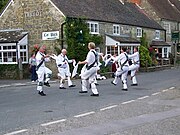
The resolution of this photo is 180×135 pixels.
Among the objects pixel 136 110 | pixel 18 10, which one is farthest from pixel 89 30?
pixel 136 110

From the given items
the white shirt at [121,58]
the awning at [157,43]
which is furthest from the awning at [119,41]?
the white shirt at [121,58]

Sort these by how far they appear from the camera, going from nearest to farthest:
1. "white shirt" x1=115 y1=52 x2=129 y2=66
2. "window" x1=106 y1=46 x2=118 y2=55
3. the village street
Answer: the village street, "white shirt" x1=115 y1=52 x2=129 y2=66, "window" x1=106 y1=46 x2=118 y2=55

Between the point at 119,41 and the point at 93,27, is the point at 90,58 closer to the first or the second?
the point at 93,27

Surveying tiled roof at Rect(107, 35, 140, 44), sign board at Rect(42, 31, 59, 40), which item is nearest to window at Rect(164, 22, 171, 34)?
tiled roof at Rect(107, 35, 140, 44)

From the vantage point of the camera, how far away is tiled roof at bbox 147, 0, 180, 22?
5066cm

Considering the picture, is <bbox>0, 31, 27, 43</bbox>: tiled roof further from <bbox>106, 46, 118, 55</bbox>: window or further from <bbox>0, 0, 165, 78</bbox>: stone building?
<bbox>106, 46, 118, 55</bbox>: window

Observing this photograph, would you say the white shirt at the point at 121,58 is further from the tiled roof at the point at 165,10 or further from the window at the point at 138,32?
the tiled roof at the point at 165,10

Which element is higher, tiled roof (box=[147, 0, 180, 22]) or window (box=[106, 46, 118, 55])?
tiled roof (box=[147, 0, 180, 22])

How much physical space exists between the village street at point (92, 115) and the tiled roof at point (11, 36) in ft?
50.4

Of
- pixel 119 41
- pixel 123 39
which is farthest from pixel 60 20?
pixel 123 39

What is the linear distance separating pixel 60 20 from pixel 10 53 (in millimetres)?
4903

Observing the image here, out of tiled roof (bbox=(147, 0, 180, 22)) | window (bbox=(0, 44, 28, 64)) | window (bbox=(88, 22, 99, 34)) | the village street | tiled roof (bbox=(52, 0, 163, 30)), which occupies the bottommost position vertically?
the village street

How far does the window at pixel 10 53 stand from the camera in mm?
28391

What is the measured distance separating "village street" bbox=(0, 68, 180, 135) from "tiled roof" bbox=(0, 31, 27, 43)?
15377 millimetres
